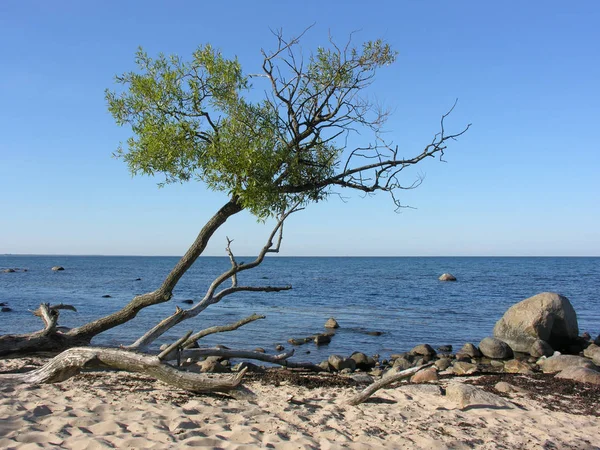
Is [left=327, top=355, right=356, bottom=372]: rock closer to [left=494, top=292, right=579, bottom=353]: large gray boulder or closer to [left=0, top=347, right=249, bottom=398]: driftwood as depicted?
[left=0, top=347, right=249, bottom=398]: driftwood

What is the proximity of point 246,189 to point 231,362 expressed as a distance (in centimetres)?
978

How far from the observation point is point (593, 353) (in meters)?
19.1

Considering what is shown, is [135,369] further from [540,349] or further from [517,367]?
[540,349]

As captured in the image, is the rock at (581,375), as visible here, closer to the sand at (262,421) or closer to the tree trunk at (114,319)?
the sand at (262,421)

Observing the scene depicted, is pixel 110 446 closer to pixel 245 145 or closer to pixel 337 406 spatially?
pixel 337 406

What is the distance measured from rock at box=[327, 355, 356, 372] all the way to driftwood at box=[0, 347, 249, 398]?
7336 millimetres

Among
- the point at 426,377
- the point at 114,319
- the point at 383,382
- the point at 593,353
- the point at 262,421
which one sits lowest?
the point at 593,353

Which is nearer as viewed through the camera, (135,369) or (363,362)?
(135,369)

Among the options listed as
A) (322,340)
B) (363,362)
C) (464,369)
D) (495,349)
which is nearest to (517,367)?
(464,369)

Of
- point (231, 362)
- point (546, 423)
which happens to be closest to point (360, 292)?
point (231, 362)

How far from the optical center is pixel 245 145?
28.8ft

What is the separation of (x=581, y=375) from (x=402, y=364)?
565 cm

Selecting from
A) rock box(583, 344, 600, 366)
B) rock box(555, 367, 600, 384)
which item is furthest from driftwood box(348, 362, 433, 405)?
rock box(583, 344, 600, 366)

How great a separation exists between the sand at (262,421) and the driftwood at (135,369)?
0.21 m
